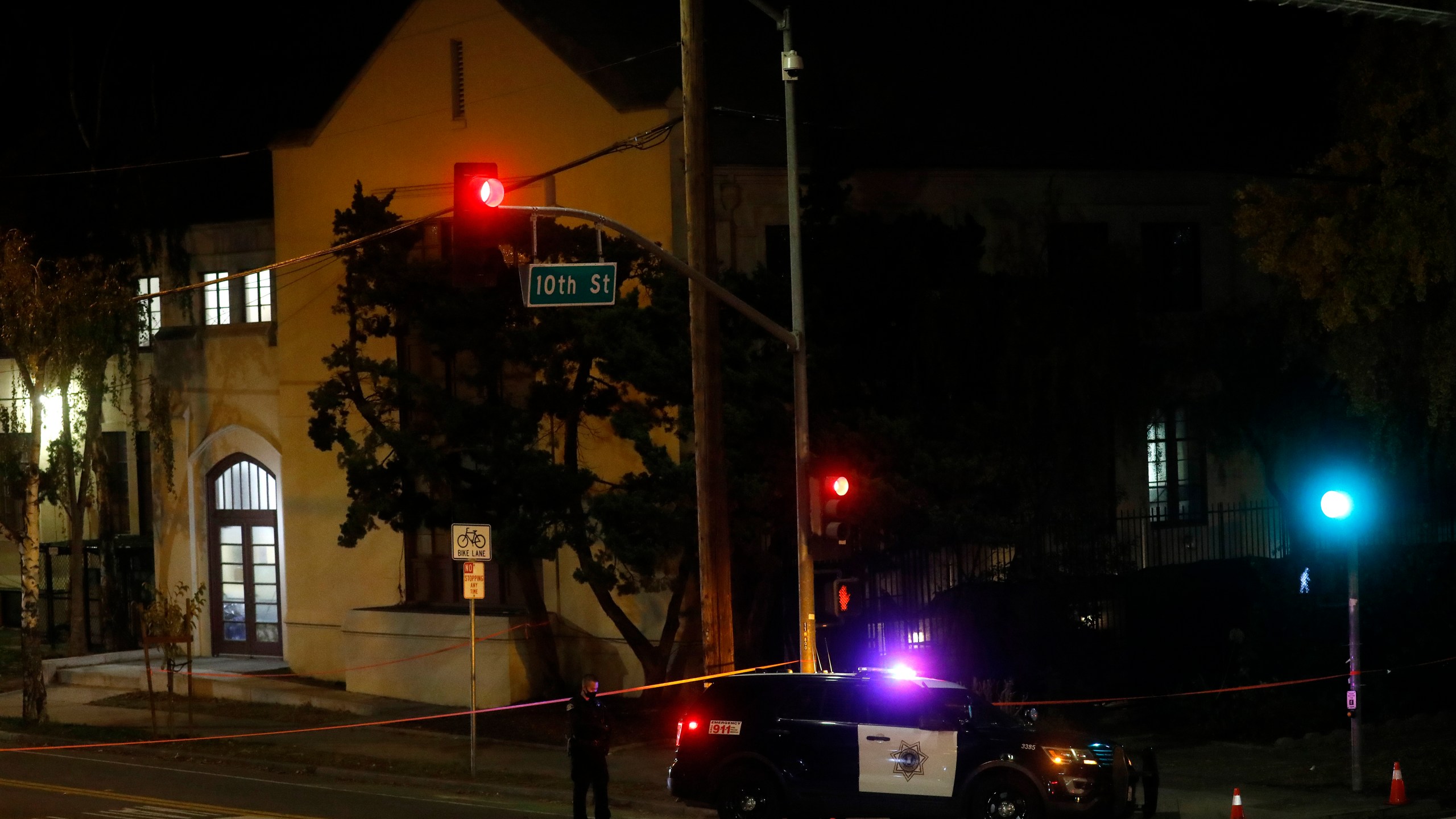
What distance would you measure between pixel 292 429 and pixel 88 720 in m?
6.12

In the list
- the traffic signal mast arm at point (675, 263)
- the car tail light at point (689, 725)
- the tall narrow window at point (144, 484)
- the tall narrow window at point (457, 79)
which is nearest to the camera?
the traffic signal mast arm at point (675, 263)

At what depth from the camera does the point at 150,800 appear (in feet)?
61.9

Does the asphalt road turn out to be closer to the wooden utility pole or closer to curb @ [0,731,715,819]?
curb @ [0,731,715,819]

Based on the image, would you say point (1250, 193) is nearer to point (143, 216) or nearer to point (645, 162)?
point (645, 162)

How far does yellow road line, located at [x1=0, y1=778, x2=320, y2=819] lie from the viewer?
57.9ft

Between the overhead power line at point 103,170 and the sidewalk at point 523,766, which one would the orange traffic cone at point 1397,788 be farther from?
the overhead power line at point 103,170

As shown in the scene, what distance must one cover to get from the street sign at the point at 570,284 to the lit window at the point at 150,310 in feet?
61.7

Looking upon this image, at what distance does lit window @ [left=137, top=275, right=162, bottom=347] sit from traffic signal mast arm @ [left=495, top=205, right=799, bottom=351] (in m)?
18.2

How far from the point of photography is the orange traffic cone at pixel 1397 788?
16.7m

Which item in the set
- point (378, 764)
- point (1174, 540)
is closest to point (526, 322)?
point (378, 764)

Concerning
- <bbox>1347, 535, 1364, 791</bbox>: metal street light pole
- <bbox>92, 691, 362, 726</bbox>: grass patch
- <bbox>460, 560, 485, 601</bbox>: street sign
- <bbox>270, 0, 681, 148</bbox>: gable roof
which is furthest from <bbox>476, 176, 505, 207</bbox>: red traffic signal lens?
<bbox>92, 691, 362, 726</bbox>: grass patch

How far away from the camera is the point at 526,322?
24844 mm

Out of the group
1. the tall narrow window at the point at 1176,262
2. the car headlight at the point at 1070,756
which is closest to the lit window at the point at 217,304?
the tall narrow window at the point at 1176,262

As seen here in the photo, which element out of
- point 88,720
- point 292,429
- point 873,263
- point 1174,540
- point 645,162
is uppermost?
point 645,162
